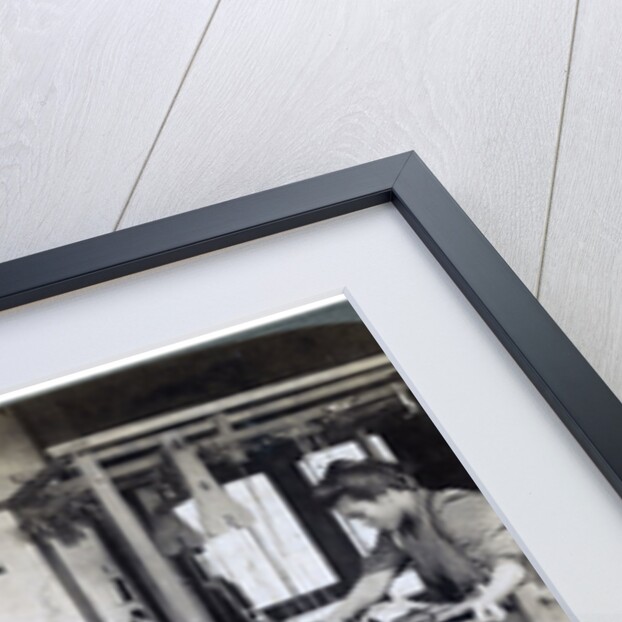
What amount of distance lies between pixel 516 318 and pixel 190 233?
0.53 feet

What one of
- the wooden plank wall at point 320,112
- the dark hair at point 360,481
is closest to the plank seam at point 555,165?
the wooden plank wall at point 320,112

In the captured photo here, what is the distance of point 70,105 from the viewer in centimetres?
49

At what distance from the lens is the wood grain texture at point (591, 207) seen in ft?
1.38

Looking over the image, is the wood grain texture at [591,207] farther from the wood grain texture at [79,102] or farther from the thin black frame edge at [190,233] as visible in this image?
the wood grain texture at [79,102]

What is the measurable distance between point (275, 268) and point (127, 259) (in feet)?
0.23

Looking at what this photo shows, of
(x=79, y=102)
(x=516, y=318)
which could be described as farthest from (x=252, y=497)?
(x=79, y=102)

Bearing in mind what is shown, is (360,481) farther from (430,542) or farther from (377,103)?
(377,103)

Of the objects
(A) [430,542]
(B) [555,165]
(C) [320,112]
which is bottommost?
(A) [430,542]

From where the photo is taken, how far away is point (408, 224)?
431mm

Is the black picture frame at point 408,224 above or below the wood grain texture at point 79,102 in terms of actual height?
below

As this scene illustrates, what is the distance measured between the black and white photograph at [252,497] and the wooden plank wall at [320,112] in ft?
0.30

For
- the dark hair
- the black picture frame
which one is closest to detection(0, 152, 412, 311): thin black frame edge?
the black picture frame

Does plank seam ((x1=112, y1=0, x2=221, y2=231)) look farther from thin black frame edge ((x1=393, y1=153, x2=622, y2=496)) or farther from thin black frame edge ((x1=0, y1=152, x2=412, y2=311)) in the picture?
thin black frame edge ((x1=393, y1=153, x2=622, y2=496))

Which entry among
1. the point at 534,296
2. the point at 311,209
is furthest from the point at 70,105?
the point at 534,296
